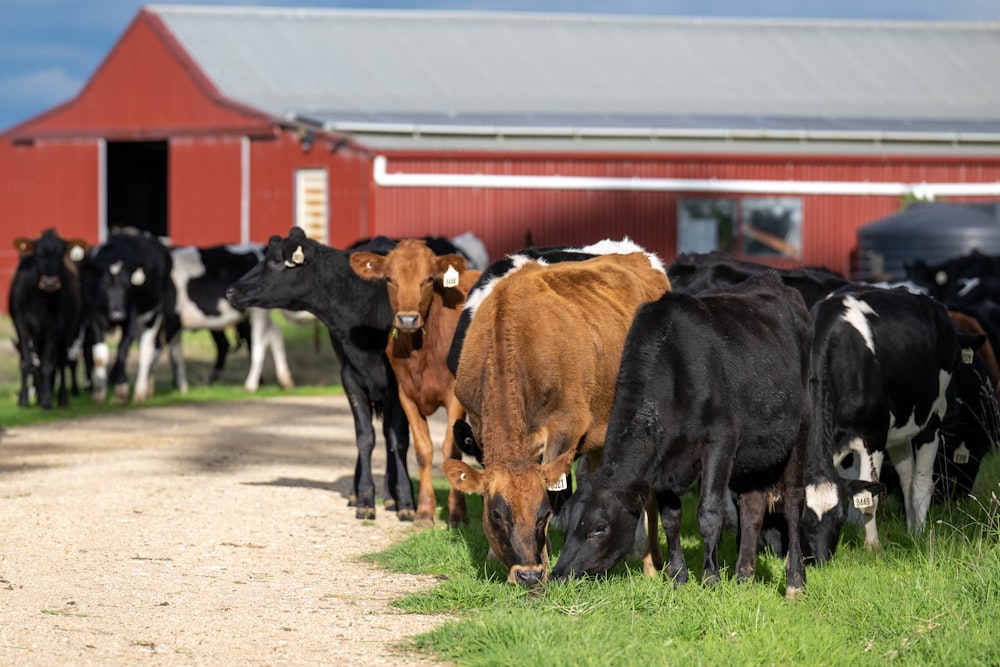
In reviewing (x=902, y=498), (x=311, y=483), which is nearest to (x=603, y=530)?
(x=902, y=498)

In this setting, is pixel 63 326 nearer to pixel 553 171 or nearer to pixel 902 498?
pixel 902 498

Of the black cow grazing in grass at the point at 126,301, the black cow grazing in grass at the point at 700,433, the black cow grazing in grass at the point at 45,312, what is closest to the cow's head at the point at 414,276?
the black cow grazing in grass at the point at 700,433

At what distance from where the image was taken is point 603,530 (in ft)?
22.9

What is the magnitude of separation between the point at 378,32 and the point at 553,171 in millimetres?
11016

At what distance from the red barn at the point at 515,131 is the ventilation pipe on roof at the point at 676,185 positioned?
0.14 ft

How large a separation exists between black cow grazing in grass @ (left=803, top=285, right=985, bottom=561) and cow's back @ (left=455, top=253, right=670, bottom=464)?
120 cm

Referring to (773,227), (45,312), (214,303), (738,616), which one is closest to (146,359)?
(214,303)

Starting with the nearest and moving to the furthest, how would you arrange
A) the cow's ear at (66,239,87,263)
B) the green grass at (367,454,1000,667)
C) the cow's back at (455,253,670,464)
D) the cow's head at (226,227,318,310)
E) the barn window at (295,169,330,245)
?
the green grass at (367,454,1000,667), the cow's back at (455,253,670,464), the cow's head at (226,227,318,310), the cow's ear at (66,239,87,263), the barn window at (295,169,330,245)

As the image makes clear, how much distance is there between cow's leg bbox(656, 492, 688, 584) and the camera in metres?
7.34

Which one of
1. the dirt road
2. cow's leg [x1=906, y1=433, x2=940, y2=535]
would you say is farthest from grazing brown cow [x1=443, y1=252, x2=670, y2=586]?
cow's leg [x1=906, y1=433, x2=940, y2=535]

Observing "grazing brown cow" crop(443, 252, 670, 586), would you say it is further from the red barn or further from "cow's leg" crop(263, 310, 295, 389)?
the red barn

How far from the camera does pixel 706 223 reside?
29.2 m

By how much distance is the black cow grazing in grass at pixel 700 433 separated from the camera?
23.0 ft

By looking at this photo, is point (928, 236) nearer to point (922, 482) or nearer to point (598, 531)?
point (922, 482)
